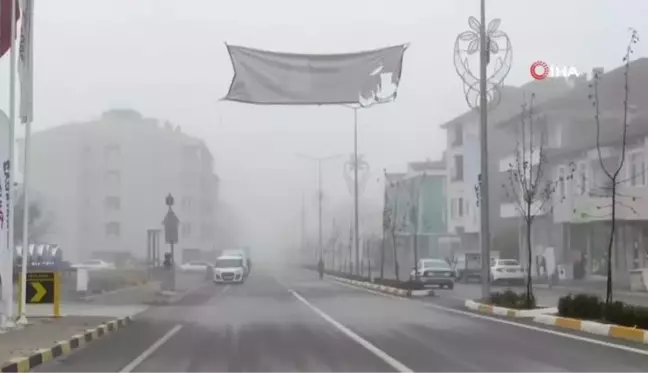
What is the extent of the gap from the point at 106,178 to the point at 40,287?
56.5m

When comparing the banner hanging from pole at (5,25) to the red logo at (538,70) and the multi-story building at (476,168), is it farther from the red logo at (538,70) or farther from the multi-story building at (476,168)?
the multi-story building at (476,168)

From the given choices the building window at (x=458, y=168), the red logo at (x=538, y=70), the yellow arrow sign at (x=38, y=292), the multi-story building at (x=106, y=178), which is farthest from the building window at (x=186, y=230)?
the yellow arrow sign at (x=38, y=292)

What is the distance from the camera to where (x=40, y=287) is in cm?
2295

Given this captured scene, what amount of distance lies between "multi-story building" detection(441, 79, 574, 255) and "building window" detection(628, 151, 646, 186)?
1460 cm

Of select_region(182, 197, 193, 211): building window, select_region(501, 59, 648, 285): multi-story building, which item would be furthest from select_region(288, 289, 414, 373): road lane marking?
select_region(182, 197, 193, 211): building window

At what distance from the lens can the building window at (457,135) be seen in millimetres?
84688

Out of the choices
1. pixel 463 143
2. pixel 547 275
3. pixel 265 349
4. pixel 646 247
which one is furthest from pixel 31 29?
pixel 463 143

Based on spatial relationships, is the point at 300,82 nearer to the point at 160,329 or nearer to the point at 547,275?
the point at 160,329

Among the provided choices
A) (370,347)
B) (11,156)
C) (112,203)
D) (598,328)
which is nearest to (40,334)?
(11,156)

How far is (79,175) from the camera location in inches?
2975

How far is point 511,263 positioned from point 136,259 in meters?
29.2

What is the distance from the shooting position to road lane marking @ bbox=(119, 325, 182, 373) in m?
14.7

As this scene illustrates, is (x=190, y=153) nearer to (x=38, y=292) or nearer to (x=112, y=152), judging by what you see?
(x=112, y=152)

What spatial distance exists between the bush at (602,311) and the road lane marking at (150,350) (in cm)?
947
